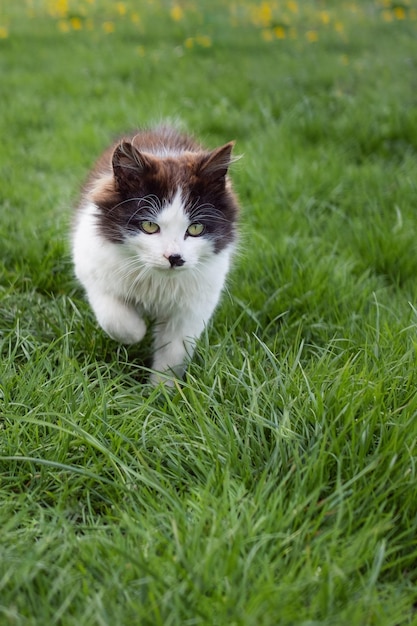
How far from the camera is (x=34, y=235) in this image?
3.53m

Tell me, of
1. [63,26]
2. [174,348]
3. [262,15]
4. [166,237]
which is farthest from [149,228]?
[262,15]

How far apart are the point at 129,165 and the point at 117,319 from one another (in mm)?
585

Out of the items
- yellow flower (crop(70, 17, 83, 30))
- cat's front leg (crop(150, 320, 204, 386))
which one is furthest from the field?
yellow flower (crop(70, 17, 83, 30))

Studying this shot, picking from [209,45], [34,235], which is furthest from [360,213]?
[209,45]

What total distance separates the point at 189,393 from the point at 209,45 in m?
6.31

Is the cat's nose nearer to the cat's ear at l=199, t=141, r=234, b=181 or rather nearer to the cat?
the cat

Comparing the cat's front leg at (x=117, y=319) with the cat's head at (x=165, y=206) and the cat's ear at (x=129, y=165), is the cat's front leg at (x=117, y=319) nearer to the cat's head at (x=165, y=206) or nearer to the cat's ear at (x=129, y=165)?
the cat's head at (x=165, y=206)

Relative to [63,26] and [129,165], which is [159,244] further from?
[63,26]

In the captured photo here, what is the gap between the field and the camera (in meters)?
1.65

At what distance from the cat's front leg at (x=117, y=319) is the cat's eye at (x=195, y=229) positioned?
0.42 metres

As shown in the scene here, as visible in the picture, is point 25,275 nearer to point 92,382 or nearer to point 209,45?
point 92,382

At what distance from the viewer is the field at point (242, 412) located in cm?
165

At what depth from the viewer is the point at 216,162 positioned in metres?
2.52

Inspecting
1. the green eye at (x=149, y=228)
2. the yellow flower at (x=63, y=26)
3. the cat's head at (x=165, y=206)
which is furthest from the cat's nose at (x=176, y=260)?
the yellow flower at (x=63, y=26)
